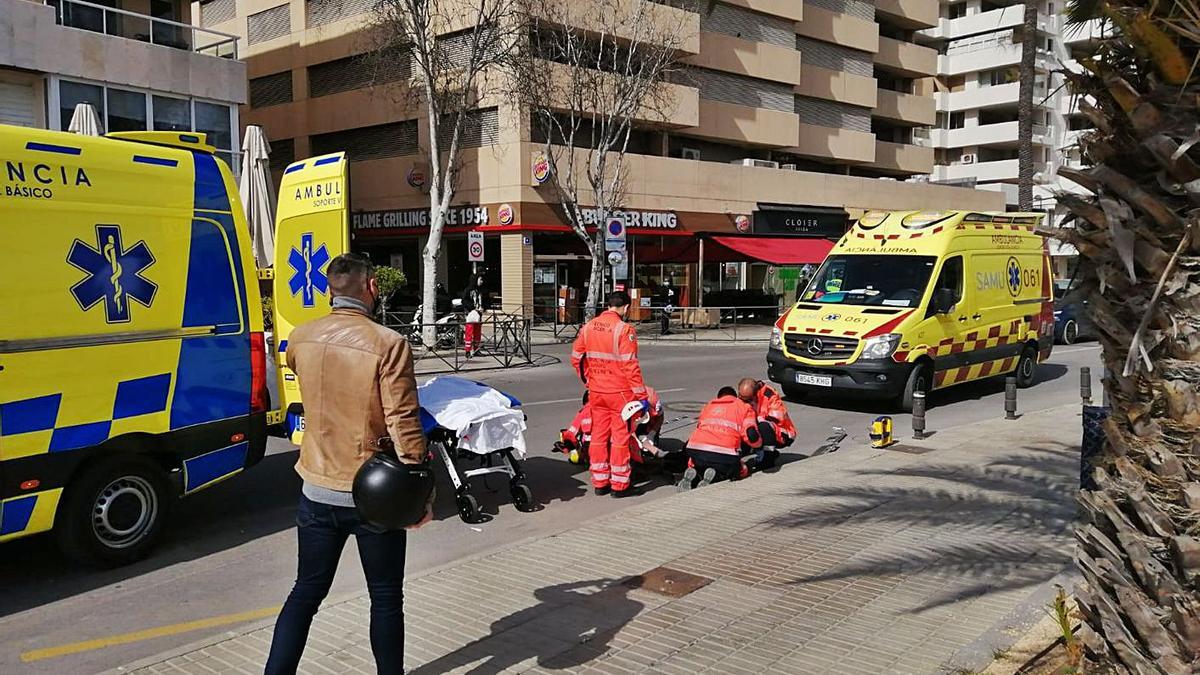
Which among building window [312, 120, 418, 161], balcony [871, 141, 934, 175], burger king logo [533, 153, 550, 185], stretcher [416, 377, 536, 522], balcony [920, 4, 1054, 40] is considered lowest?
stretcher [416, 377, 536, 522]

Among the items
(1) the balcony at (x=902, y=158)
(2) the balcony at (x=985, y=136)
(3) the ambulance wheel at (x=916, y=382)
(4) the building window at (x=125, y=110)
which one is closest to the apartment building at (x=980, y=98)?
(2) the balcony at (x=985, y=136)

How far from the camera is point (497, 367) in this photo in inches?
738

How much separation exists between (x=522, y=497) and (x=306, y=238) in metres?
3.62

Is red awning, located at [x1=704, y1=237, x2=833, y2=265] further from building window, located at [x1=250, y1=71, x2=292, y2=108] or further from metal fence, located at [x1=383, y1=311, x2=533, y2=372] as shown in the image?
building window, located at [x1=250, y1=71, x2=292, y2=108]

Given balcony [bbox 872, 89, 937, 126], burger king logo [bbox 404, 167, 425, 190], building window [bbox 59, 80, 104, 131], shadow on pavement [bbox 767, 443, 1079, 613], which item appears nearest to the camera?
shadow on pavement [bbox 767, 443, 1079, 613]

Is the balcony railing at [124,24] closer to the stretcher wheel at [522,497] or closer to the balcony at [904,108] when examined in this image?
the stretcher wheel at [522,497]

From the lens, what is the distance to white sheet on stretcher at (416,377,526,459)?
6.76 metres

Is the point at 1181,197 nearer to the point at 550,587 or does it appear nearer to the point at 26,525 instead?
the point at 550,587

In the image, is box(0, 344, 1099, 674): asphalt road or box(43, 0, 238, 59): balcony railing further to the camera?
box(43, 0, 238, 59): balcony railing

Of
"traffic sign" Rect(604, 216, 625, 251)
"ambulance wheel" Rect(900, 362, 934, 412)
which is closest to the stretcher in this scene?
"ambulance wheel" Rect(900, 362, 934, 412)

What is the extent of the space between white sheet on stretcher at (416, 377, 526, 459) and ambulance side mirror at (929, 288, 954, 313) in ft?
24.5

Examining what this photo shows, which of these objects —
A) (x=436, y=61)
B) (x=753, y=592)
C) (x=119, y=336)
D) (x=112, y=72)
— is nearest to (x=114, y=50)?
(x=112, y=72)

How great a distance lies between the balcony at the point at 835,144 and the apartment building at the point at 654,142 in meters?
0.09

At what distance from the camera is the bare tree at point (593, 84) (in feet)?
88.9
